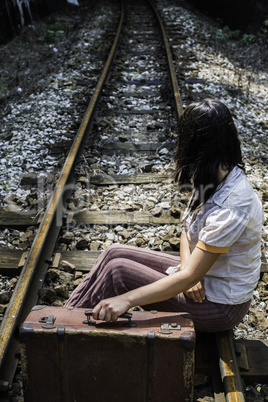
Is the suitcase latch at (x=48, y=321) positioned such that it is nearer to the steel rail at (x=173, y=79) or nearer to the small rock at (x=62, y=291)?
the small rock at (x=62, y=291)

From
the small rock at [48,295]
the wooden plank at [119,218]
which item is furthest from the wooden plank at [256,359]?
the wooden plank at [119,218]

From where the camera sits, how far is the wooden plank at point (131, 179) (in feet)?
14.4

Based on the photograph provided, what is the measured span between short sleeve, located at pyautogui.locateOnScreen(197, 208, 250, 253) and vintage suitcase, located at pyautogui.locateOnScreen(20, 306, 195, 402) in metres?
0.38

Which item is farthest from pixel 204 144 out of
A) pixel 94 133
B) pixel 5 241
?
pixel 94 133

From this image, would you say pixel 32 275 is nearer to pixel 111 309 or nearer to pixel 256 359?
pixel 111 309

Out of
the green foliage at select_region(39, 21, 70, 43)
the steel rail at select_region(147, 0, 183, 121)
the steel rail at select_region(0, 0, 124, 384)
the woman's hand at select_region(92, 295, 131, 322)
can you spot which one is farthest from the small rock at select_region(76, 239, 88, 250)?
the green foliage at select_region(39, 21, 70, 43)

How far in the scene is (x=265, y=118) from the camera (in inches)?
242

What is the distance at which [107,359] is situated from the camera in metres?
2.02

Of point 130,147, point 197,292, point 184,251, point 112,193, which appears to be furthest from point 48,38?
point 197,292

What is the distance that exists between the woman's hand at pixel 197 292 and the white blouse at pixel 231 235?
0.9 inches

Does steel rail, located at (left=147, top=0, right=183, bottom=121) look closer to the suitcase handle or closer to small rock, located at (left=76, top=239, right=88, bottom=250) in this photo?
small rock, located at (left=76, top=239, right=88, bottom=250)

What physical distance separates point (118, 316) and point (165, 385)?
372mm

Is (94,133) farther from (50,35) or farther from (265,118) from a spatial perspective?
(50,35)

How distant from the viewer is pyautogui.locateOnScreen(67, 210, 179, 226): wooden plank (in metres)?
3.73
